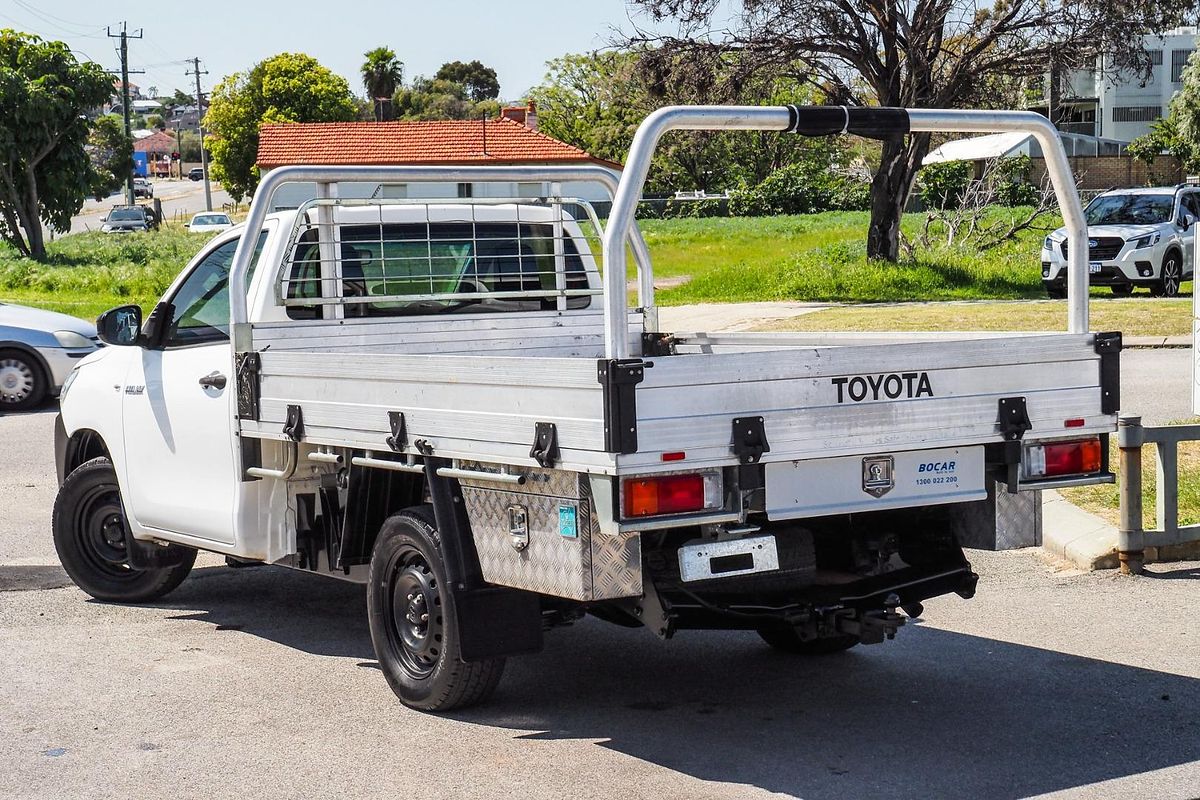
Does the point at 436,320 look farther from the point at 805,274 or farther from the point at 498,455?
the point at 805,274

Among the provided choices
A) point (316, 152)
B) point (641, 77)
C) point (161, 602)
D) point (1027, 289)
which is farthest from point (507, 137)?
point (161, 602)

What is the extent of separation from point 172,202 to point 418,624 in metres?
112

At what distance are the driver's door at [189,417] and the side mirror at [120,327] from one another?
0.11 metres

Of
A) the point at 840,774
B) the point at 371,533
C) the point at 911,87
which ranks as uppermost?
the point at 911,87

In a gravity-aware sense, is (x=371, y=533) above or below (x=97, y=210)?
below

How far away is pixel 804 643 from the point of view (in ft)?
22.1

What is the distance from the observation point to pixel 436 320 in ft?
24.4

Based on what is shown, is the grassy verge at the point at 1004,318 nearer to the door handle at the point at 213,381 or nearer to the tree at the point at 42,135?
the door handle at the point at 213,381

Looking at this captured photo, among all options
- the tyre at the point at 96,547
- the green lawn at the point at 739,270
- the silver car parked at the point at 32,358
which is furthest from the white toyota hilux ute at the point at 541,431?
the green lawn at the point at 739,270

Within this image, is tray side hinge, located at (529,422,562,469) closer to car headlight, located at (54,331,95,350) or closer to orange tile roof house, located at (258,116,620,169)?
car headlight, located at (54,331,95,350)

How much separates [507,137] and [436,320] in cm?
5279

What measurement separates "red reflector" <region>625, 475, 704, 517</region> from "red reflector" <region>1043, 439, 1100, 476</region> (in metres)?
1.50

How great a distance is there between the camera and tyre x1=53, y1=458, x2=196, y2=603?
26.2ft

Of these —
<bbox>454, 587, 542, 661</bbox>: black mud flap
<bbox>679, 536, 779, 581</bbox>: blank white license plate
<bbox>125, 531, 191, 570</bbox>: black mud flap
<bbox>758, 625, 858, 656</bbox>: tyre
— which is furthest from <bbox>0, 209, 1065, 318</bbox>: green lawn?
<bbox>679, 536, 779, 581</bbox>: blank white license plate
